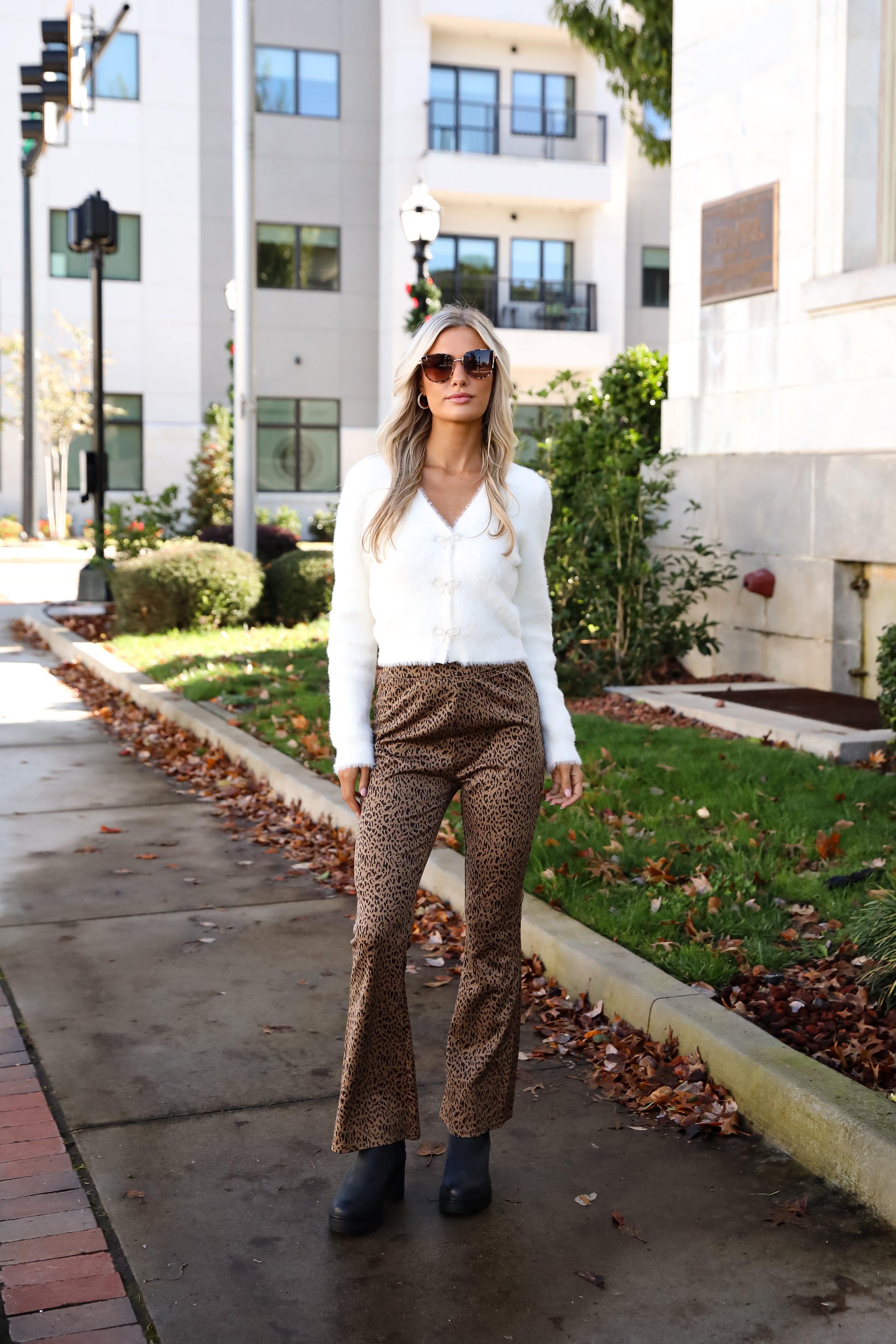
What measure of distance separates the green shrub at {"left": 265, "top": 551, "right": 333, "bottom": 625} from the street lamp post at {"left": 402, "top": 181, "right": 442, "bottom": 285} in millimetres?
3941

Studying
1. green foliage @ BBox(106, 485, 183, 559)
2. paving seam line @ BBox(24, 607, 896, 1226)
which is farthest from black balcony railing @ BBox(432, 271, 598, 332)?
paving seam line @ BBox(24, 607, 896, 1226)

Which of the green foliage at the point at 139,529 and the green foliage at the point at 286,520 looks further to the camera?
the green foliage at the point at 286,520

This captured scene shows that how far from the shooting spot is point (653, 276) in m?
35.5

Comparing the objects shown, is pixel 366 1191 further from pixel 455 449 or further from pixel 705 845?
pixel 705 845

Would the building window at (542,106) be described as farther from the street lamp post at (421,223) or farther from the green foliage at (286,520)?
the street lamp post at (421,223)

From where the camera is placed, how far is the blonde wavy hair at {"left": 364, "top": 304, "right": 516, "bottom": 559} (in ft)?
11.1

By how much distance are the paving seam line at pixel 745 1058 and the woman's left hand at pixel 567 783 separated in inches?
38.2

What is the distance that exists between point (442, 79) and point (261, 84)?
4.04m

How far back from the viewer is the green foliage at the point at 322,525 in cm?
3092

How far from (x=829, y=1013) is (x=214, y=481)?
2437 cm

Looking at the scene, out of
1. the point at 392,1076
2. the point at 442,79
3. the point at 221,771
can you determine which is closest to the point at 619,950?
the point at 392,1076

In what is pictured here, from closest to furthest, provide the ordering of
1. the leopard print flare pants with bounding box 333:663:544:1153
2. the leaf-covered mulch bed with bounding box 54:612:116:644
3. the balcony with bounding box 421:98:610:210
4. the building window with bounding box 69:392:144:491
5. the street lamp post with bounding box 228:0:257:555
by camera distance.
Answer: the leopard print flare pants with bounding box 333:663:544:1153 < the leaf-covered mulch bed with bounding box 54:612:116:644 < the street lamp post with bounding box 228:0:257:555 < the balcony with bounding box 421:98:610:210 < the building window with bounding box 69:392:144:491

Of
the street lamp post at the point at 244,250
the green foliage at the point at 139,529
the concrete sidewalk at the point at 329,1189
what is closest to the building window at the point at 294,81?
the street lamp post at the point at 244,250

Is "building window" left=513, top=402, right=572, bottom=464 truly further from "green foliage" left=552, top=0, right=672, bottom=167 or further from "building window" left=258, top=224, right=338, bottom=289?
"building window" left=258, top=224, right=338, bottom=289
